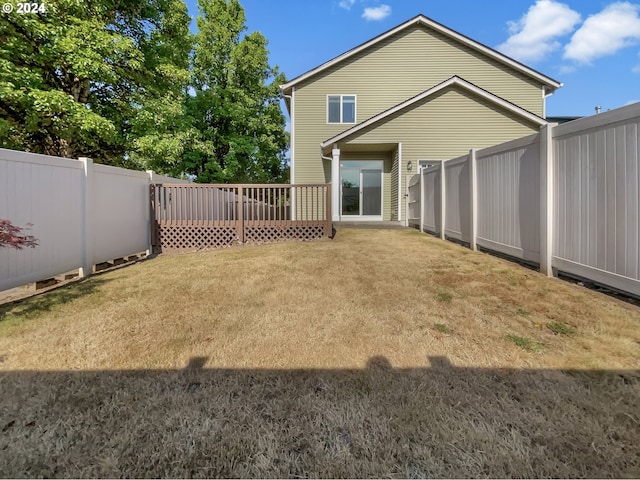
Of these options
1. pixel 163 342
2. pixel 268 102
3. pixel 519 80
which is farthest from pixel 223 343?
pixel 268 102

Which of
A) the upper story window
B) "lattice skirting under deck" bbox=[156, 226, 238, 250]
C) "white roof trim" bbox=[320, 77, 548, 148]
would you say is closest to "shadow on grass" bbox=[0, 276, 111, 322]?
"lattice skirting under deck" bbox=[156, 226, 238, 250]

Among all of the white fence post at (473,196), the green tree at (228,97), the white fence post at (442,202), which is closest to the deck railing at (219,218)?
the white fence post at (442,202)

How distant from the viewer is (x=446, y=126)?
12.9m

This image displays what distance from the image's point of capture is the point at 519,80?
1438cm

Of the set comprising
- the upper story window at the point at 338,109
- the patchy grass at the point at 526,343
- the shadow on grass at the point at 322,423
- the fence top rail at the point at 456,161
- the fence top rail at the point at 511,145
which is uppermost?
the upper story window at the point at 338,109

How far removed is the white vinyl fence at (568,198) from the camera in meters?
3.33

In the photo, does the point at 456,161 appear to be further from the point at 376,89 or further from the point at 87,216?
the point at 376,89

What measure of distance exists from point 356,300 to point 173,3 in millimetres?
12916

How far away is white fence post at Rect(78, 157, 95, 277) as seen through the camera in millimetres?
5719

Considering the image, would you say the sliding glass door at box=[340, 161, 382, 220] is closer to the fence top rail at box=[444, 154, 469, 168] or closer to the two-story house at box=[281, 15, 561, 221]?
the two-story house at box=[281, 15, 561, 221]

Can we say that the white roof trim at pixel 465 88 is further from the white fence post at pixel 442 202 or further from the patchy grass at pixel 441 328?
the patchy grass at pixel 441 328

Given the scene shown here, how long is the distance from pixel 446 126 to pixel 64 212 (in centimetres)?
1219

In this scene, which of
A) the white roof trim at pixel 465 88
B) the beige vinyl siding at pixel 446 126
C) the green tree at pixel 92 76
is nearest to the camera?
the green tree at pixel 92 76

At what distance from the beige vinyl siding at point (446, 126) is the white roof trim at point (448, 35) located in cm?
289
